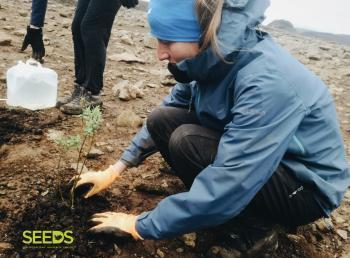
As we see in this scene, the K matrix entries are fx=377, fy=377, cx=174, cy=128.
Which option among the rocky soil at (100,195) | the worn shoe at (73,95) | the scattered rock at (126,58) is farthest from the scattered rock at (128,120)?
the scattered rock at (126,58)

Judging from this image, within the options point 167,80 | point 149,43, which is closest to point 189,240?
point 167,80

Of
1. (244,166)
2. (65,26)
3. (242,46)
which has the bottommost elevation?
(65,26)

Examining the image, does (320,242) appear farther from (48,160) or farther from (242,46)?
(48,160)

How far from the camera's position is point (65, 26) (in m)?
7.79

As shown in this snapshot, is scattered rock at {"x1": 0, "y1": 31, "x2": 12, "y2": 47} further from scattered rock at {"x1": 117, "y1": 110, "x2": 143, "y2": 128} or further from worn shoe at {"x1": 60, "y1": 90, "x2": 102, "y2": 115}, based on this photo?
scattered rock at {"x1": 117, "y1": 110, "x2": 143, "y2": 128}

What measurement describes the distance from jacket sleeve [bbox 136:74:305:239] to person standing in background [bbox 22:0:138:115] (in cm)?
201

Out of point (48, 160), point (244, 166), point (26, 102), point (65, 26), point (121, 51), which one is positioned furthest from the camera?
point (65, 26)

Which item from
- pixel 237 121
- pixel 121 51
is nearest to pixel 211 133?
pixel 237 121

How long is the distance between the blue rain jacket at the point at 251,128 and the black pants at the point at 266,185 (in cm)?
7

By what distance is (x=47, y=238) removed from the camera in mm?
2094

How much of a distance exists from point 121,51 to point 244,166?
5.52 meters

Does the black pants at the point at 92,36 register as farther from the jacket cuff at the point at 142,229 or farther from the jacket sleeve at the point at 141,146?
the jacket cuff at the point at 142,229

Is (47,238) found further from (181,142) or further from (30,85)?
(30,85)

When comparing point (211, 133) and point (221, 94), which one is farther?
point (211, 133)
